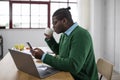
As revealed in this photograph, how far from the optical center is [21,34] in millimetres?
6230

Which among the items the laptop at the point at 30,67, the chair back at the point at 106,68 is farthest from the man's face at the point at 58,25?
the chair back at the point at 106,68

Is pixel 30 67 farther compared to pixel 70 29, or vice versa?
pixel 70 29

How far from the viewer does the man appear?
1538mm

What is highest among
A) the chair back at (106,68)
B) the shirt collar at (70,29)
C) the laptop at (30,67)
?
the shirt collar at (70,29)

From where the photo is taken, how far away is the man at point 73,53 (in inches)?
60.6

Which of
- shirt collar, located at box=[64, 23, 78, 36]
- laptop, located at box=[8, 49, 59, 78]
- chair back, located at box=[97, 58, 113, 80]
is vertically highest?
shirt collar, located at box=[64, 23, 78, 36]

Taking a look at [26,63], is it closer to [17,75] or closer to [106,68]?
[17,75]

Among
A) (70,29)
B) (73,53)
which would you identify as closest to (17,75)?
(73,53)

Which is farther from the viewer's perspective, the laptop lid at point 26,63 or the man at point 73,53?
the man at point 73,53

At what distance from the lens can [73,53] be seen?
1546mm

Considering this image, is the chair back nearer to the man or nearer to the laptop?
the man

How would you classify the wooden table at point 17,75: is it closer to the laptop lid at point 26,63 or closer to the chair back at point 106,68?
the laptop lid at point 26,63

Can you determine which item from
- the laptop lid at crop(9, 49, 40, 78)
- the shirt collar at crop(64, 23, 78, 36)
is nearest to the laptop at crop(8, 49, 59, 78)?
the laptop lid at crop(9, 49, 40, 78)

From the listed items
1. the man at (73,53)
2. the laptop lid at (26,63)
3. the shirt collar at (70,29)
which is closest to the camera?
the laptop lid at (26,63)
